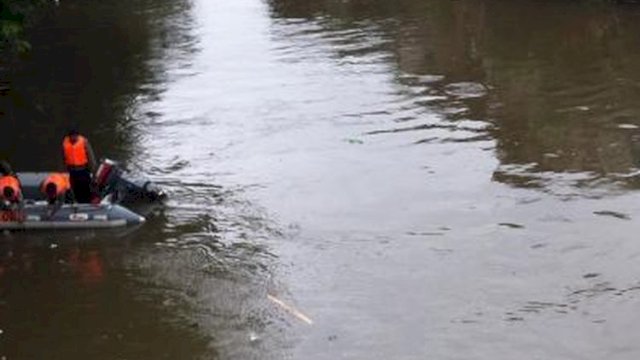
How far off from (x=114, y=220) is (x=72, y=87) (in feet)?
39.0

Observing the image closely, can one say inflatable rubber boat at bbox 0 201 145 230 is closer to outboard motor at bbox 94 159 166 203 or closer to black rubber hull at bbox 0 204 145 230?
black rubber hull at bbox 0 204 145 230

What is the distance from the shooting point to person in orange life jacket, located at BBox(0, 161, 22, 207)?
15.2 metres

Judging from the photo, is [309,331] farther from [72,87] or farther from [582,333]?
[72,87]

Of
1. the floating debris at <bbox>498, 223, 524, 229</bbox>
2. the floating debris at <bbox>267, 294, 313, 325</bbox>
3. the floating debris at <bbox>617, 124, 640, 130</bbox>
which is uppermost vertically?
the floating debris at <bbox>267, 294, 313, 325</bbox>

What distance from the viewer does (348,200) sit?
655 inches

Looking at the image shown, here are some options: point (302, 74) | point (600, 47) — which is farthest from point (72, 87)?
point (600, 47)

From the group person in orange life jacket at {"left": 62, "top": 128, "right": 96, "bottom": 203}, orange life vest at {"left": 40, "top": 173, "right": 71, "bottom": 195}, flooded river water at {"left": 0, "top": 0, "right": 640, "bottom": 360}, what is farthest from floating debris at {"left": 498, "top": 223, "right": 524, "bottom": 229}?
orange life vest at {"left": 40, "top": 173, "right": 71, "bottom": 195}

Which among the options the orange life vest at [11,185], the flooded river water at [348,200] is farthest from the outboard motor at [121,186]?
the orange life vest at [11,185]

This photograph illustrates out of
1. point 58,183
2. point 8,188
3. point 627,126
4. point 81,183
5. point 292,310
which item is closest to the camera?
point 292,310

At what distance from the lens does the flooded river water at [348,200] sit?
1210 cm

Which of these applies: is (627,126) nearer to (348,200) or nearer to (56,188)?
(348,200)

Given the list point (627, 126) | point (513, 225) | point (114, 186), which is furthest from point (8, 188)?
point (627, 126)

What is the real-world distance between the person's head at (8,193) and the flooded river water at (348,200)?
71 cm

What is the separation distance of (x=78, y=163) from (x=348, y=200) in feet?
14.5
